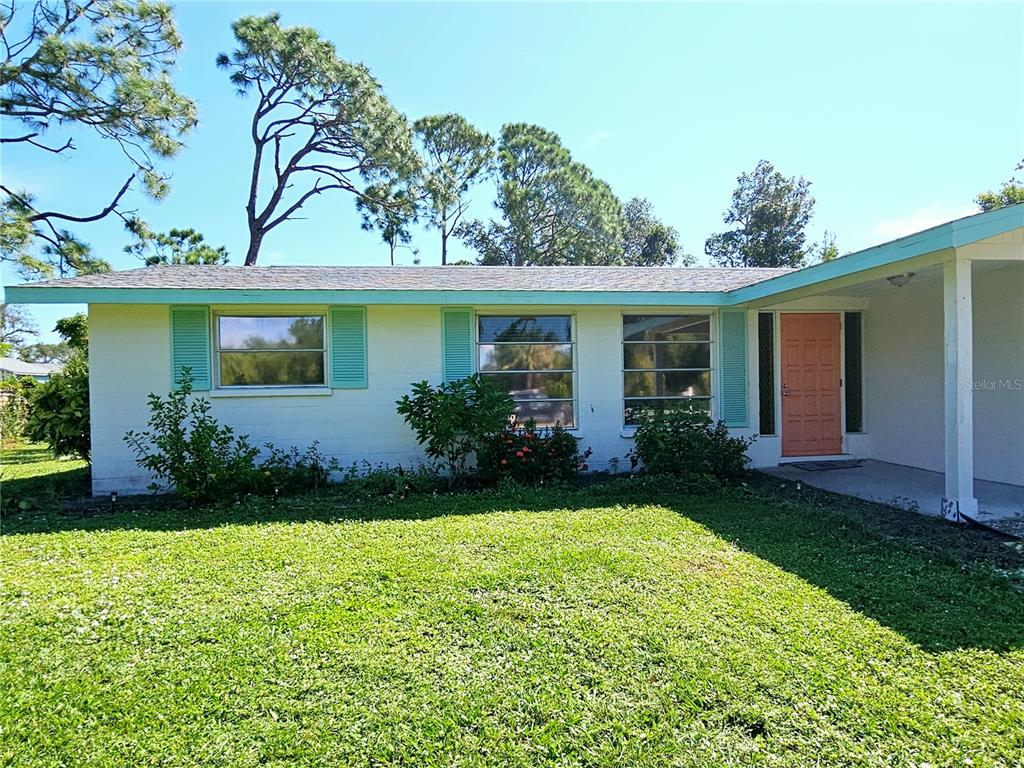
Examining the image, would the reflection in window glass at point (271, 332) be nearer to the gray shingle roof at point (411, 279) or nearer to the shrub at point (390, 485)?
the gray shingle roof at point (411, 279)

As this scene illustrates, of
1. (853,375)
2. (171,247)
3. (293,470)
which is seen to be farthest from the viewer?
(171,247)

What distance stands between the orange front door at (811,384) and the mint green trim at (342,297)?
178 centimetres

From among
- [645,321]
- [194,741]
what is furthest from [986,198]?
[194,741]

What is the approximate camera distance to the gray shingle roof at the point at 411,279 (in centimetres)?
724

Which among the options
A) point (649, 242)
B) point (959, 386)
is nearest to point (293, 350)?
point (959, 386)

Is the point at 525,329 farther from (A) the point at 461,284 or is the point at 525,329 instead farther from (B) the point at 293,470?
(B) the point at 293,470

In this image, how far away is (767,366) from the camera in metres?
8.74

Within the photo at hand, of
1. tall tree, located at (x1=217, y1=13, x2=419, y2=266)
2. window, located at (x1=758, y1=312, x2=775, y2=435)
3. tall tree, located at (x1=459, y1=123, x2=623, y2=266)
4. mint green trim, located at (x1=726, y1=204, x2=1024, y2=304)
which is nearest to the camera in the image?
mint green trim, located at (x1=726, y1=204, x2=1024, y2=304)

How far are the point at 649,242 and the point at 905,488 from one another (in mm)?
27502

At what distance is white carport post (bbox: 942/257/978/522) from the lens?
5129mm

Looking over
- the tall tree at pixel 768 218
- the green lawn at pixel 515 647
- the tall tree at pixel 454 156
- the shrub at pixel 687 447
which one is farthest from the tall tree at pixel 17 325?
the tall tree at pixel 768 218

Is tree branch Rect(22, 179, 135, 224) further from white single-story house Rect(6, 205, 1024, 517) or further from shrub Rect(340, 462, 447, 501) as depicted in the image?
shrub Rect(340, 462, 447, 501)

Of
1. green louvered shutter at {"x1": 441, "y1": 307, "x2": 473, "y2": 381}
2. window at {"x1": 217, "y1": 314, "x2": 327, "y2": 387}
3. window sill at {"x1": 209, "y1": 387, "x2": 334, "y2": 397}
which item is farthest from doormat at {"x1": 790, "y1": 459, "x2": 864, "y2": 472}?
window at {"x1": 217, "y1": 314, "x2": 327, "y2": 387}

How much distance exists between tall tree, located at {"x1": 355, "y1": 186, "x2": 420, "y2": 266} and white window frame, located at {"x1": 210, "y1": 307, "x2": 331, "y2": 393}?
46.8ft
